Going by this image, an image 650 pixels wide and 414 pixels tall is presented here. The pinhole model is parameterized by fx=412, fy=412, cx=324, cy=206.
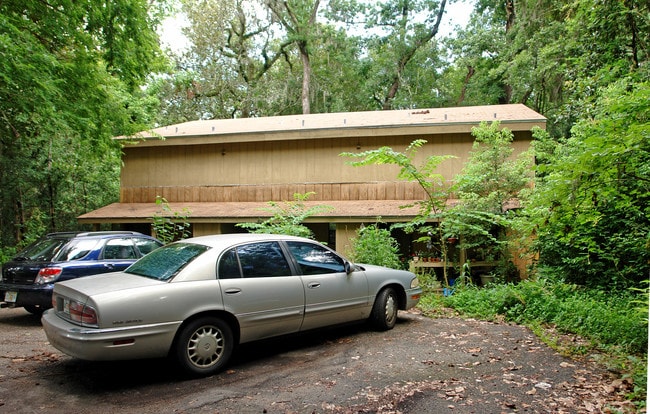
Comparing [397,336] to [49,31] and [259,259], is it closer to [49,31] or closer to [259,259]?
Result: [259,259]

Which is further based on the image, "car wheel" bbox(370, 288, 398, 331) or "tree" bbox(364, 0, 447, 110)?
"tree" bbox(364, 0, 447, 110)

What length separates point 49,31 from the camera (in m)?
10.0

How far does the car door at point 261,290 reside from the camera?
14.5 feet

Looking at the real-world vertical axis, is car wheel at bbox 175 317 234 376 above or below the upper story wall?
below

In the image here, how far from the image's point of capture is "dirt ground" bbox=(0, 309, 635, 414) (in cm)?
350

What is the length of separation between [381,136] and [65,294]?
33.5 feet

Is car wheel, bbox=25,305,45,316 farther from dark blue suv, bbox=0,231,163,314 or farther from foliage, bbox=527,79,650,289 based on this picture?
foliage, bbox=527,79,650,289

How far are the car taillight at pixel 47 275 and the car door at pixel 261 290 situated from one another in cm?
330

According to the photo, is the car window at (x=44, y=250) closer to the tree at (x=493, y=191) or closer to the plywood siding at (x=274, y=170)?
the plywood siding at (x=274, y=170)

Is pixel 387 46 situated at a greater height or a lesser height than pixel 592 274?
greater

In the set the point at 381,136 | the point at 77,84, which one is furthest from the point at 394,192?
the point at 77,84

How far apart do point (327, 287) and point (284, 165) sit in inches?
344

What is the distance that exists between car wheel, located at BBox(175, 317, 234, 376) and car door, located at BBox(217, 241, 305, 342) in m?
0.19

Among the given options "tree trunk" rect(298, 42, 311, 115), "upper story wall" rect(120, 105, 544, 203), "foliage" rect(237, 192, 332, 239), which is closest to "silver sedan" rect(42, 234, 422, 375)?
"foliage" rect(237, 192, 332, 239)
